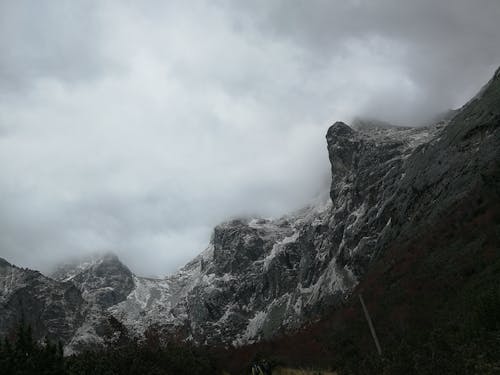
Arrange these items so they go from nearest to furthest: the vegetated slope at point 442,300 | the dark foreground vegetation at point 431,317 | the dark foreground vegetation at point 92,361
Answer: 1. the dark foreground vegetation at point 431,317
2. the vegetated slope at point 442,300
3. the dark foreground vegetation at point 92,361

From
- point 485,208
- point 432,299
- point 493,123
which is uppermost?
point 493,123

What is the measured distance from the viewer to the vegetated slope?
18081mm

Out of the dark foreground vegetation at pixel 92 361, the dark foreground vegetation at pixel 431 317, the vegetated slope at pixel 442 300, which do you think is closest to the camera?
the dark foreground vegetation at pixel 431 317

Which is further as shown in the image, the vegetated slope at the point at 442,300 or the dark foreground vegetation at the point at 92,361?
the dark foreground vegetation at the point at 92,361

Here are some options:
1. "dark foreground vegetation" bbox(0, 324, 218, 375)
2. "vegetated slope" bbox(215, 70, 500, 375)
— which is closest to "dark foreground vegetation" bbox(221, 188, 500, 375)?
"vegetated slope" bbox(215, 70, 500, 375)

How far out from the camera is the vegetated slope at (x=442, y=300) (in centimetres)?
1808

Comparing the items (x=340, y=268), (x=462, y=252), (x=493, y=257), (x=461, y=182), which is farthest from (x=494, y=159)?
(x=340, y=268)

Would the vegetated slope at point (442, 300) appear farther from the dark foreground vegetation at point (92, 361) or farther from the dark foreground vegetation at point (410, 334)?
the dark foreground vegetation at point (92, 361)

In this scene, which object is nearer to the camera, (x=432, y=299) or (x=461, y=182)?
(x=432, y=299)

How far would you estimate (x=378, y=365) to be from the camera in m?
20.0

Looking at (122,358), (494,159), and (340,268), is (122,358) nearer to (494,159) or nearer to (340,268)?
(494,159)

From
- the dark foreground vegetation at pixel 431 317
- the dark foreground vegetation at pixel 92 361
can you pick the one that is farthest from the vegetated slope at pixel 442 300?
the dark foreground vegetation at pixel 92 361

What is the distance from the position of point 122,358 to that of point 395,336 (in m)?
17.4

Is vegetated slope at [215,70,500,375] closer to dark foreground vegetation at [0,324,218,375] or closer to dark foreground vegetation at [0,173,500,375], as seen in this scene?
dark foreground vegetation at [0,173,500,375]
